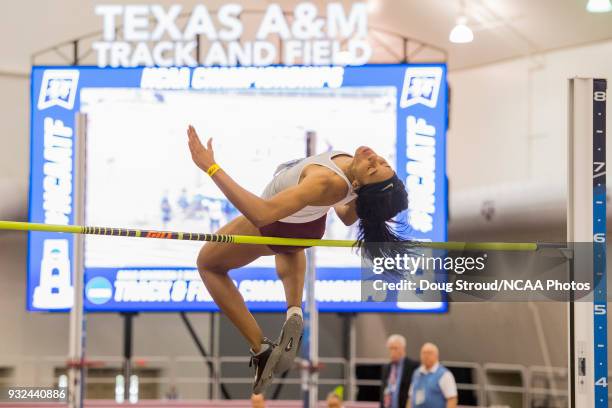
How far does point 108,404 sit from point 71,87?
9.86ft

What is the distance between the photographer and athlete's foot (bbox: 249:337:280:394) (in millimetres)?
4656

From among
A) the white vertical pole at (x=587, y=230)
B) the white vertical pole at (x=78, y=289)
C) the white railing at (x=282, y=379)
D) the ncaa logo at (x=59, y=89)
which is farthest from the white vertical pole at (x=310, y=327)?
the ncaa logo at (x=59, y=89)

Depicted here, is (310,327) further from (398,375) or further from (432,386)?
(398,375)

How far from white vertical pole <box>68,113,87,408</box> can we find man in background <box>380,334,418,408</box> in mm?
2557

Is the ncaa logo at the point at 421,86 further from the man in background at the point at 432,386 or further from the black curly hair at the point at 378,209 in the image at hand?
the black curly hair at the point at 378,209

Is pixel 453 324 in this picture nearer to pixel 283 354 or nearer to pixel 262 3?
pixel 262 3

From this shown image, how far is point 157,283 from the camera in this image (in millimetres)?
9930

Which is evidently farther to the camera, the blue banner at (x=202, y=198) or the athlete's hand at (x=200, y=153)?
the blue banner at (x=202, y=198)

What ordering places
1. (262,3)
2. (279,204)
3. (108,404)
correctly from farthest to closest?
1. (262,3)
2. (108,404)
3. (279,204)

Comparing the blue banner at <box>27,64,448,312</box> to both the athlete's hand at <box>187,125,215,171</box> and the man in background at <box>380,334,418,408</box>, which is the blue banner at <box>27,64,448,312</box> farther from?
the athlete's hand at <box>187,125,215,171</box>

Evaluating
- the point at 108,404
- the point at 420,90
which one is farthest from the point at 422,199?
the point at 108,404

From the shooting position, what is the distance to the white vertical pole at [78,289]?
21.8ft

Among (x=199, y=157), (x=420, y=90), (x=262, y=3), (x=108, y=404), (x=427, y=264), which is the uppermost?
(x=262, y=3)

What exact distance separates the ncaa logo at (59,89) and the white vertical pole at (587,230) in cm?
614
